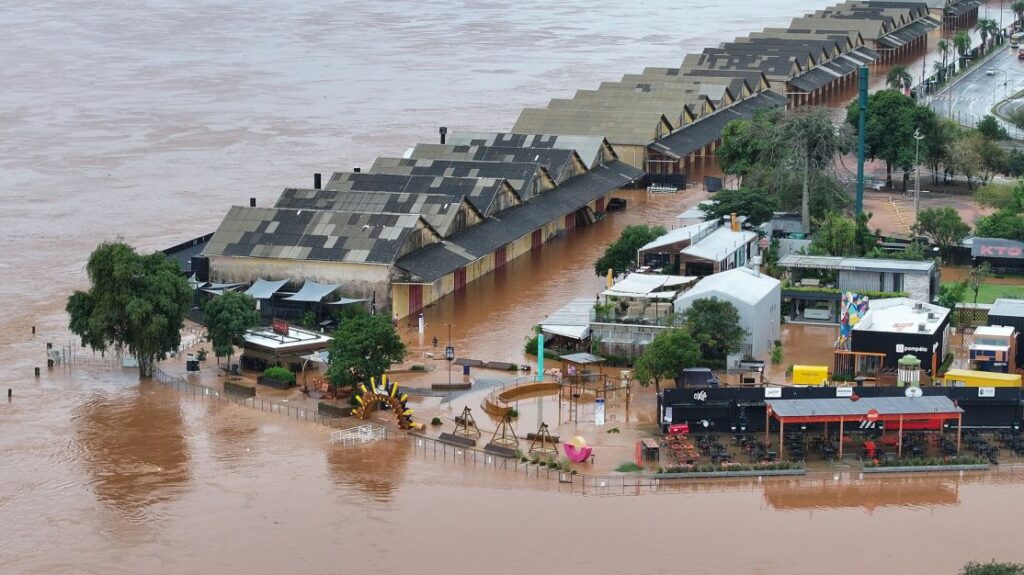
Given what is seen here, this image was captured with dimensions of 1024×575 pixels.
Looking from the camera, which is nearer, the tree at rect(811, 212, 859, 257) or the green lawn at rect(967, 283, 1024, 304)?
the green lawn at rect(967, 283, 1024, 304)

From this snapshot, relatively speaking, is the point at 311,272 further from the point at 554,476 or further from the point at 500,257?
the point at 554,476

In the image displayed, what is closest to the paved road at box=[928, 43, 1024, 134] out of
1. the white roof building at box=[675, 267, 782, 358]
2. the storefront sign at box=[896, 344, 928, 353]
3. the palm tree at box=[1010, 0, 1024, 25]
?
the palm tree at box=[1010, 0, 1024, 25]

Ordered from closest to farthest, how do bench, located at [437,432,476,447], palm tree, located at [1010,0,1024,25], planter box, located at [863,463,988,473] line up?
planter box, located at [863,463,988,473] → bench, located at [437,432,476,447] → palm tree, located at [1010,0,1024,25]

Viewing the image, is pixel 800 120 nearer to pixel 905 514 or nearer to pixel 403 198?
pixel 403 198

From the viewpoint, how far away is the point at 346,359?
47000 mm

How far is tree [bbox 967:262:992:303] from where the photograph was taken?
194ft

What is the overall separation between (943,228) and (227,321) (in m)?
28.2

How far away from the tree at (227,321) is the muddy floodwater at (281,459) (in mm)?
2310

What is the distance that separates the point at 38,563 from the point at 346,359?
12.0 meters

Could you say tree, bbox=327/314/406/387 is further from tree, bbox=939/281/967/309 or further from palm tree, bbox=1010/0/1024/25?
palm tree, bbox=1010/0/1024/25

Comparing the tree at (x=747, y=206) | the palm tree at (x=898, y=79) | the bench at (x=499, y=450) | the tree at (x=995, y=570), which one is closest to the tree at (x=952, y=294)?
the tree at (x=747, y=206)

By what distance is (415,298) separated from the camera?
57438 mm

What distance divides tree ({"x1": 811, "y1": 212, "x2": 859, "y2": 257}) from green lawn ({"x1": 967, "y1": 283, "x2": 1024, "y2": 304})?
4422mm

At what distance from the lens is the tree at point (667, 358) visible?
4731 cm
